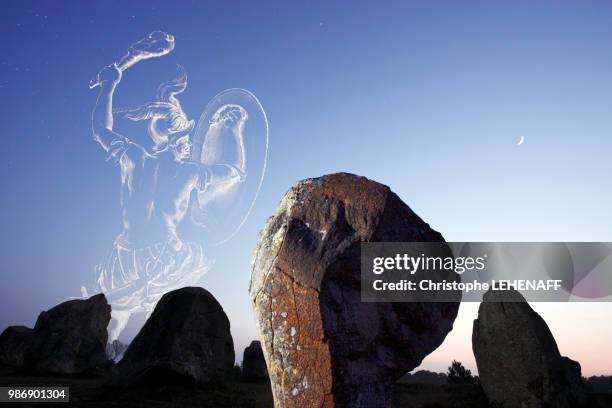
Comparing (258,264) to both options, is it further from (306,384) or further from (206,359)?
(206,359)

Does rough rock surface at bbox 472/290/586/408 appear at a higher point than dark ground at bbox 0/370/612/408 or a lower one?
higher

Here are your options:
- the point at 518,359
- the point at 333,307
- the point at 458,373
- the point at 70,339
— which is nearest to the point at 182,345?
the point at 70,339

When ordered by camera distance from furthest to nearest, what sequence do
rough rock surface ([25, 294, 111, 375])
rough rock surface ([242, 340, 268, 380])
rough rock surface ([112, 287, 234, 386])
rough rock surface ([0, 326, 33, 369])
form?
rough rock surface ([0, 326, 33, 369]) → rough rock surface ([242, 340, 268, 380]) → rough rock surface ([25, 294, 111, 375]) → rough rock surface ([112, 287, 234, 386])

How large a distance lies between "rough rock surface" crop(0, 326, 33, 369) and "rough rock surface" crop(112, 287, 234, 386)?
1033 centimetres

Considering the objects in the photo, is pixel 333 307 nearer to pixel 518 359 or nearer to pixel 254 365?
pixel 518 359

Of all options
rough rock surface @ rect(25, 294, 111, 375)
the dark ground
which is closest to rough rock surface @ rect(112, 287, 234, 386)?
the dark ground

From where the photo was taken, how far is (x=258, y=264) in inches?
231

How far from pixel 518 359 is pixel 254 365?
36.2 ft

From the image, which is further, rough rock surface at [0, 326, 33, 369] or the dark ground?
rough rock surface at [0, 326, 33, 369]

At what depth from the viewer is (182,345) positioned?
43.8ft

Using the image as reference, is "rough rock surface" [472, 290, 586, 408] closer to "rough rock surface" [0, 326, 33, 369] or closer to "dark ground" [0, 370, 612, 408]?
"dark ground" [0, 370, 612, 408]

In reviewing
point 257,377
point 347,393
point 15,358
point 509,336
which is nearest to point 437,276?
point 347,393

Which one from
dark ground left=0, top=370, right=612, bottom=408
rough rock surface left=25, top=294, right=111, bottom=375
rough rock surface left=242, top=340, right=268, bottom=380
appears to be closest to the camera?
dark ground left=0, top=370, right=612, bottom=408

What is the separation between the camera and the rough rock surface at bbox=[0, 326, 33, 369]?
21062mm
